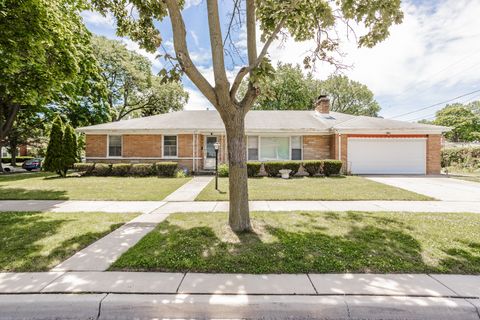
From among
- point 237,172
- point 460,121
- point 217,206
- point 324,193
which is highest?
point 460,121

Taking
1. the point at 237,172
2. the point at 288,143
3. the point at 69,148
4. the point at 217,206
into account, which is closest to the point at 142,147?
the point at 69,148

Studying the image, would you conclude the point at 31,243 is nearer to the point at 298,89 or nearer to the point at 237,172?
the point at 237,172

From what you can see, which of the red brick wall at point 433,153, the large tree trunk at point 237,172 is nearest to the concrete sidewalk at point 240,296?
the large tree trunk at point 237,172

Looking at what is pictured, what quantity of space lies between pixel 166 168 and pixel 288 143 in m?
8.57

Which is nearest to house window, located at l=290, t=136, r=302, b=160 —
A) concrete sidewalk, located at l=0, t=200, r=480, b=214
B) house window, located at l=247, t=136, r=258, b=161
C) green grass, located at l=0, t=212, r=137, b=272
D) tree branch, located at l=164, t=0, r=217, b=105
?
Answer: house window, located at l=247, t=136, r=258, b=161

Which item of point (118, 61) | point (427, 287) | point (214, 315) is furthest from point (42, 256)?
point (118, 61)

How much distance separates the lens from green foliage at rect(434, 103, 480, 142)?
52.6m

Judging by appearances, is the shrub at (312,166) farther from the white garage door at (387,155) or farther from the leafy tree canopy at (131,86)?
the leafy tree canopy at (131,86)

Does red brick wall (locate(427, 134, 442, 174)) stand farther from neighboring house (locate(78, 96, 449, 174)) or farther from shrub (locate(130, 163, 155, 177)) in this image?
shrub (locate(130, 163, 155, 177))

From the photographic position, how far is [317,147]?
16625 millimetres

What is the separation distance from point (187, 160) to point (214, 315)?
1432 cm

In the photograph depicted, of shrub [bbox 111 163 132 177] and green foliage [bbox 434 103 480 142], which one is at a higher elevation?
green foliage [bbox 434 103 480 142]

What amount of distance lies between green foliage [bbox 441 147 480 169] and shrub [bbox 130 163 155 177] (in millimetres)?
24338

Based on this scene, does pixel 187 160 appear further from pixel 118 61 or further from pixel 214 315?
pixel 118 61
